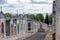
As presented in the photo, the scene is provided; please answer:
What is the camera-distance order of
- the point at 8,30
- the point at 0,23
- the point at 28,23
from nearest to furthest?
the point at 0,23, the point at 8,30, the point at 28,23

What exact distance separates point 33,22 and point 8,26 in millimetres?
8314

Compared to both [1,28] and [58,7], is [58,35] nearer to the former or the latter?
[58,7]

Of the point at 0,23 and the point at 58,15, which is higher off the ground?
the point at 58,15

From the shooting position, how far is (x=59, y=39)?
0.98 m

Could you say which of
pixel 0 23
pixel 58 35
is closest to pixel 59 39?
pixel 58 35

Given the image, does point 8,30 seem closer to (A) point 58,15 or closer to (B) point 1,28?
(B) point 1,28

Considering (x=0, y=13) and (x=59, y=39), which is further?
(x=0, y=13)

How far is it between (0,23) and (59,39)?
6920mm

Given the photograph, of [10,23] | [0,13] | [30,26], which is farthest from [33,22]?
[0,13]

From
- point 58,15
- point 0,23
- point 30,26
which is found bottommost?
point 30,26

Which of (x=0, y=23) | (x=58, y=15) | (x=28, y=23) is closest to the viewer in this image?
(x=58, y=15)

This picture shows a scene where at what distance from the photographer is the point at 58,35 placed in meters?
0.98

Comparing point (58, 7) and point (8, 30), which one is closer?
point (58, 7)

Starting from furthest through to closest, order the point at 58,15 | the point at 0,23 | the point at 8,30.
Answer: the point at 8,30 → the point at 0,23 → the point at 58,15
